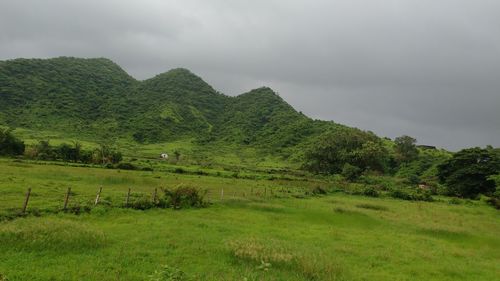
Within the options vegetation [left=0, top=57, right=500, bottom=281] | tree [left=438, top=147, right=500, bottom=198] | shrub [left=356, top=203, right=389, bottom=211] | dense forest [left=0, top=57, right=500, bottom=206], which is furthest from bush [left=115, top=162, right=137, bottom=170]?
tree [left=438, top=147, right=500, bottom=198]

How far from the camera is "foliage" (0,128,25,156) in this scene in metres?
69.7

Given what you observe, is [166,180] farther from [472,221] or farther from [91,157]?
[472,221]

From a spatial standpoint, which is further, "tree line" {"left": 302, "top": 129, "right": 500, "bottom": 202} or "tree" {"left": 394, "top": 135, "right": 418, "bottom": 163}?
"tree" {"left": 394, "top": 135, "right": 418, "bottom": 163}

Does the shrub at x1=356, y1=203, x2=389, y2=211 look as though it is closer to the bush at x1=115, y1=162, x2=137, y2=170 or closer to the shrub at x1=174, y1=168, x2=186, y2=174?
the shrub at x1=174, y1=168, x2=186, y2=174

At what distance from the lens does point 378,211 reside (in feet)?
144

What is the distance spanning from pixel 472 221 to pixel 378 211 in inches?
389

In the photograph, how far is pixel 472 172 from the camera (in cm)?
7669

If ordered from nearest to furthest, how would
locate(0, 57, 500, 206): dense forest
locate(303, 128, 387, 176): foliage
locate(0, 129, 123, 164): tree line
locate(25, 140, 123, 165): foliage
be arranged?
1. locate(0, 129, 123, 164): tree line
2. locate(25, 140, 123, 165): foliage
3. locate(0, 57, 500, 206): dense forest
4. locate(303, 128, 387, 176): foliage

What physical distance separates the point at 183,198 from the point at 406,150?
368 ft

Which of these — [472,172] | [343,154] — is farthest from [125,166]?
[472,172]

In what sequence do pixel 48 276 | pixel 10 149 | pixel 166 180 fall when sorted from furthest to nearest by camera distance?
pixel 10 149 < pixel 166 180 < pixel 48 276

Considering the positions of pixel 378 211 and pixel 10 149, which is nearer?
pixel 378 211

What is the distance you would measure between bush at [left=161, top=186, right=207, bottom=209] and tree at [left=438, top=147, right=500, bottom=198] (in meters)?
61.0

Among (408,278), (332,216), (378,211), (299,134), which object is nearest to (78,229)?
(408,278)
